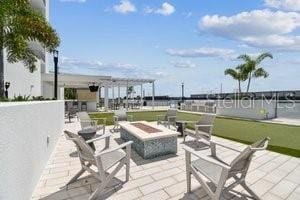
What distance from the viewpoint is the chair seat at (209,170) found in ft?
9.33

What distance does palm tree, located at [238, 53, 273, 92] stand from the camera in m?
17.1

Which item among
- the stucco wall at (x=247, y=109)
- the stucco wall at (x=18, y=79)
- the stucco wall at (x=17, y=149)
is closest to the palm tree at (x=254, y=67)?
the stucco wall at (x=247, y=109)

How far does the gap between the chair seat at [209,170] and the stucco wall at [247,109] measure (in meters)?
11.9

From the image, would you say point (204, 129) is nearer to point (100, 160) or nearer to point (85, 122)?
point (85, 122)

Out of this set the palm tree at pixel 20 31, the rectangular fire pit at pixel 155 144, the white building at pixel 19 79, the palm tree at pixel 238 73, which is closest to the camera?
the rectangular fire pit at pixel 155 144

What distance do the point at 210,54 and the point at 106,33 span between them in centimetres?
1284

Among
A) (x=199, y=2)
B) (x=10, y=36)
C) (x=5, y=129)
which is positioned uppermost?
(x=199, y=2)

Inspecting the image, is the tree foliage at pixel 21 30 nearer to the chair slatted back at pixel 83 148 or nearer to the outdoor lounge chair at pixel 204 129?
the chair slatted back at pixel 83 148

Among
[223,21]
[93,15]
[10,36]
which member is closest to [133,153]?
[10,36]

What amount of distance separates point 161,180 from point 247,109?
40.8ft

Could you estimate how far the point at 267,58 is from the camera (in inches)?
673

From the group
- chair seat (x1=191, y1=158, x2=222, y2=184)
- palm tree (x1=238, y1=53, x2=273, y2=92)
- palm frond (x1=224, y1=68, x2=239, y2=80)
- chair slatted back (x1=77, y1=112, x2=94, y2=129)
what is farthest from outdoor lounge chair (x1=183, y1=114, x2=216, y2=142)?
palm frond (x1=224, y1=68, x2=239, y2=80)

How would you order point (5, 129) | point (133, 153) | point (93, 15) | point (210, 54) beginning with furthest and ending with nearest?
point (210, 54)
point (93, 15)
point (133, 153)
point (5, 129)

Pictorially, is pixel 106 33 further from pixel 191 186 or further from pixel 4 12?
pixel 191 186
